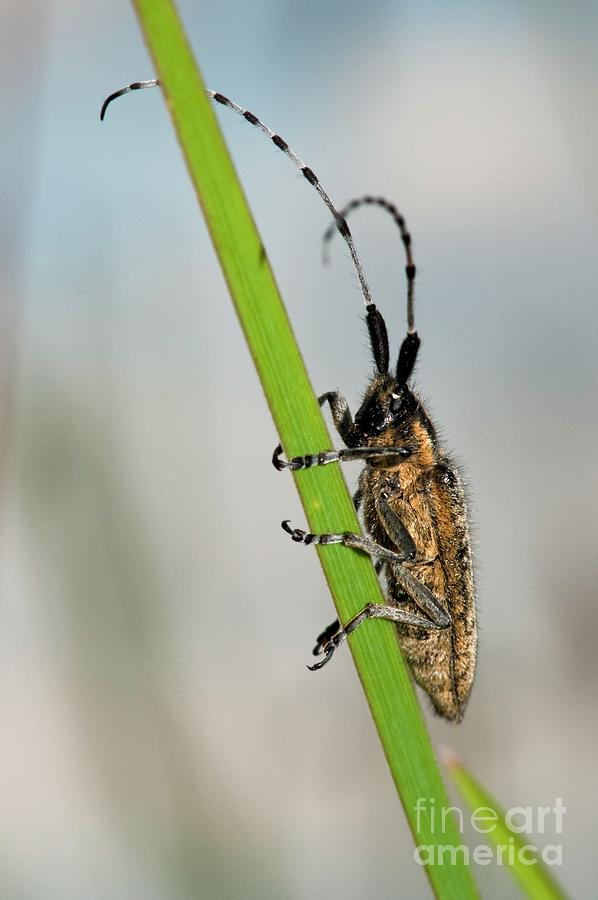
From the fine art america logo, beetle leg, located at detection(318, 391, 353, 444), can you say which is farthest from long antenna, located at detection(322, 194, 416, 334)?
the fine art america logo

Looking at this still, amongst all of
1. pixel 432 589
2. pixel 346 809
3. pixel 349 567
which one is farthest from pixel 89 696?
pixel 349 567

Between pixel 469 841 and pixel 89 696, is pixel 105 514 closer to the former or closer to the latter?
pixel 89 696

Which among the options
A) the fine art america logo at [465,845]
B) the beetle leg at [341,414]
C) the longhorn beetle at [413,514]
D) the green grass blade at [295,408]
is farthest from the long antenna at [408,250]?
the fine art america logo at [465,845]

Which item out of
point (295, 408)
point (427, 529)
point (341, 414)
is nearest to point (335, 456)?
point (295, 408)

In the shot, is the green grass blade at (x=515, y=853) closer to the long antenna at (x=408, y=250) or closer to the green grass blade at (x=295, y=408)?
the green grass blade at (x=295, y=408)

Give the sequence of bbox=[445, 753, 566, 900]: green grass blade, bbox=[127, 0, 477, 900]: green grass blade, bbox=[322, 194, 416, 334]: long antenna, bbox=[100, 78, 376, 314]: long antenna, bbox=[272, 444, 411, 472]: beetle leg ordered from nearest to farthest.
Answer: bbox=[127, 0, 477, 900]: green grass blade, bbox=[445, 753, 566, 900]: green grass blade, bbox=[272, 444, 411, 472]: beetle leg, bbox=[100, 78, 376, 314]: long antenna, bbox=[322, 194, 416, 334]: long antenna

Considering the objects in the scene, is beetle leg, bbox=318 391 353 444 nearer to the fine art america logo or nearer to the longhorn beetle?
the longhorn beetle

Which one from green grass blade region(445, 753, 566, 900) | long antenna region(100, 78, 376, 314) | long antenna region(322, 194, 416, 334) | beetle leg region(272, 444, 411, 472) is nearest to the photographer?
green grass blade region(445, 753, 566, 900)
